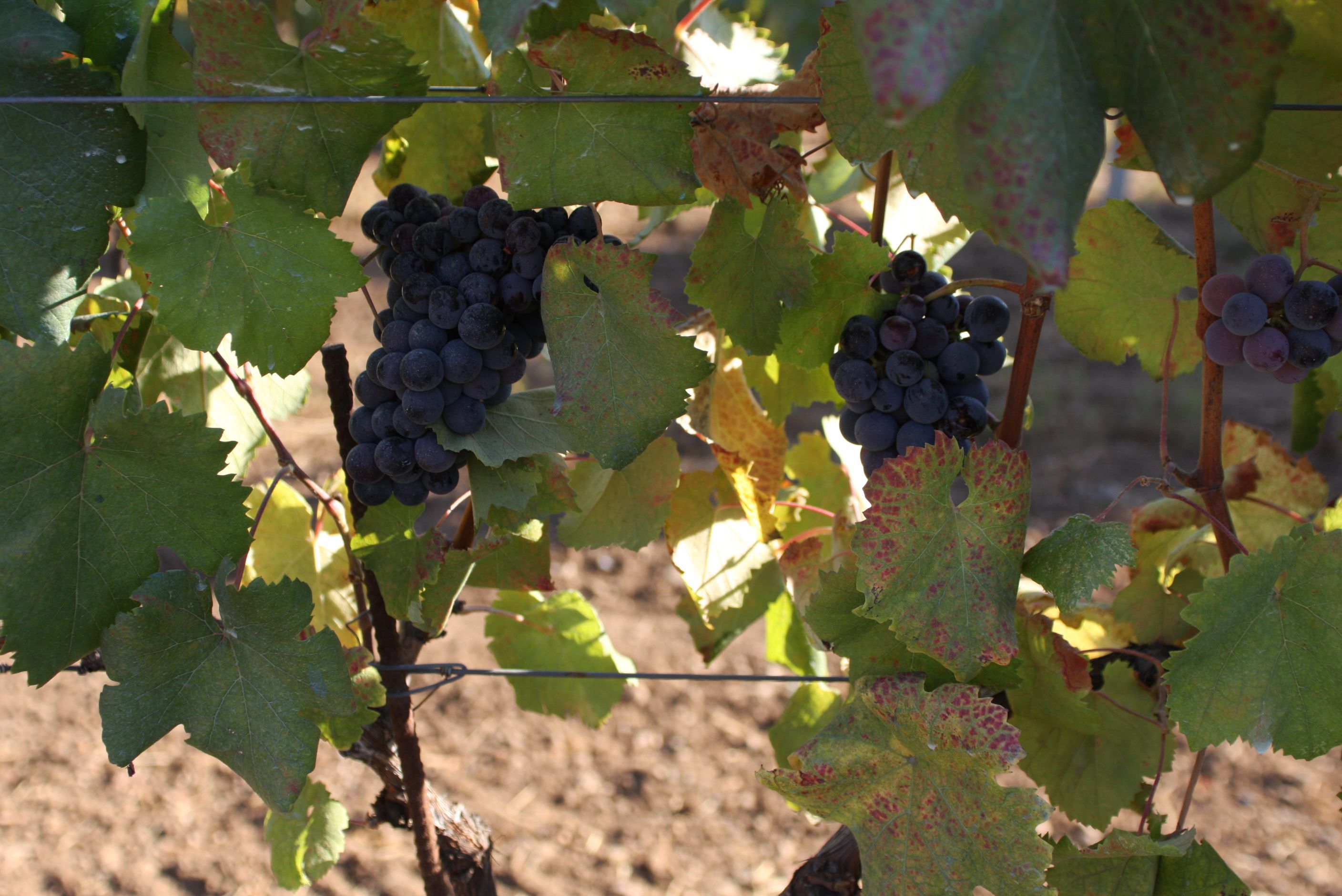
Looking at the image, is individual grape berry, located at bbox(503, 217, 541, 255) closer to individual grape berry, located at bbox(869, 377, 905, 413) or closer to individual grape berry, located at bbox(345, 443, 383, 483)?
individual grape berry, located at bbox(345, 443, 383, 483)

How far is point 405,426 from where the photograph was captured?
811 millimetres

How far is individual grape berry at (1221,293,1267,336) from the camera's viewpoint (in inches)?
28.9

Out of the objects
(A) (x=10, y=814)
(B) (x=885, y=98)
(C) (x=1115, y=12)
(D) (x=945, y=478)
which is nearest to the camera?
(B) (x=885, y=98)

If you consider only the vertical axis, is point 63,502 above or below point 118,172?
below

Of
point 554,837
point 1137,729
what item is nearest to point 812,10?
point 554,837

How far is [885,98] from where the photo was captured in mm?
406

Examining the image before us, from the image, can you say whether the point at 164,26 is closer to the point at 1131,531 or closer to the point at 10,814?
the point at 1131,531

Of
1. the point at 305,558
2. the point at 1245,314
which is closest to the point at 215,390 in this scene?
the point at 305,558

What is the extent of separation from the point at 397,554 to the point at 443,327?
9.7 inches

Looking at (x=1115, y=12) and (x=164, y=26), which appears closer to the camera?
(x=1115, y=12)

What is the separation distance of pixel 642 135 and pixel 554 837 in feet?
5.79

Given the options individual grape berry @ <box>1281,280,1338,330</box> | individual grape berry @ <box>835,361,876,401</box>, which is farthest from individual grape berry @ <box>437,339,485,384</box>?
individual grape berry @ <box>1281,280,1338,330</box>

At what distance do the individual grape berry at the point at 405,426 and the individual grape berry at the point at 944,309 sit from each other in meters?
0.46

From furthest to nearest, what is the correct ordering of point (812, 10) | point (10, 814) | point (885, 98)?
point (812, 10), point (10, 814), point (885, 98)
